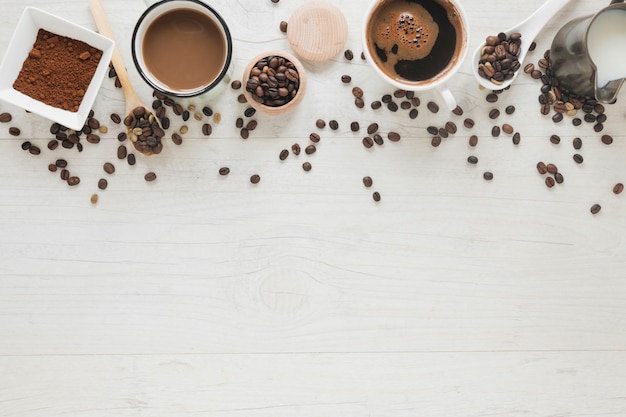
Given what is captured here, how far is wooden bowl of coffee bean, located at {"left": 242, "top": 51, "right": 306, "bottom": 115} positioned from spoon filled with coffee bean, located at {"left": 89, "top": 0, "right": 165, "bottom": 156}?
19 centimetres

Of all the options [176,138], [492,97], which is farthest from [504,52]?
[176,138]

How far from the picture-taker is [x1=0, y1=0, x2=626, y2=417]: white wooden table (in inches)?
42.7

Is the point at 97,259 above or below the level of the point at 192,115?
below

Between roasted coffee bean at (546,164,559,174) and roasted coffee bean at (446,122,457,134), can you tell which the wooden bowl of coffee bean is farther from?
roasted coffee bean at (546,164,559,174)

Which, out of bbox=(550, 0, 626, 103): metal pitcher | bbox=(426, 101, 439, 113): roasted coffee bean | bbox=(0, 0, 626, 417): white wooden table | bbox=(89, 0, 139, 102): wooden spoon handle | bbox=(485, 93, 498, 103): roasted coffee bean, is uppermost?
bbox=(550, 0, 626, 103): metal pitcher

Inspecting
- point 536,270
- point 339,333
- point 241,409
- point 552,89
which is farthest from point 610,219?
point 241,409

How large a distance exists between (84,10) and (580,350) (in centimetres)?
116

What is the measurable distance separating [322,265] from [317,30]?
443mm

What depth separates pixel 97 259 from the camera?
1.09m

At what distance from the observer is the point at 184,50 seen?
990mm

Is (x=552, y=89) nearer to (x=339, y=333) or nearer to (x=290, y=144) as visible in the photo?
(x=290, y=144)

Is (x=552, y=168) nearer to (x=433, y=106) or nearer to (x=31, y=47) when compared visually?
(x=433, y=106)

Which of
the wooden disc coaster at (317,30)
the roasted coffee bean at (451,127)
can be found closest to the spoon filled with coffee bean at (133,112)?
the wooden disc coaster at (317,30)

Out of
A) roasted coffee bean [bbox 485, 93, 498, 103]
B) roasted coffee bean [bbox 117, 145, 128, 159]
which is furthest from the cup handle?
roasted coffee bean [bbox 117, 145, 128, 159]
